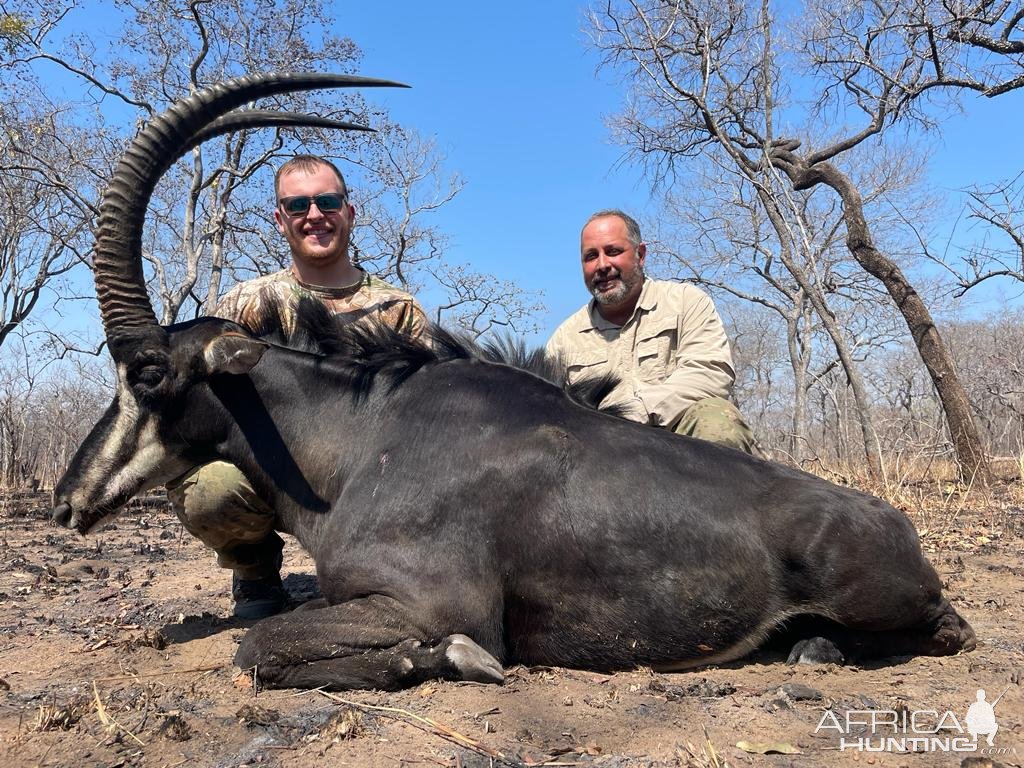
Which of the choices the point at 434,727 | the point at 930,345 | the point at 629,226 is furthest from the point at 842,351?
the point at 434,727

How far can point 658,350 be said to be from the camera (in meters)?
6.44

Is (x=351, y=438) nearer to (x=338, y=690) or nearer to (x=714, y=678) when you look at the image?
(x=338, y=690)

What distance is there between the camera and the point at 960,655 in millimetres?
4465

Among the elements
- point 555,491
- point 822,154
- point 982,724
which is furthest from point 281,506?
point 822,154

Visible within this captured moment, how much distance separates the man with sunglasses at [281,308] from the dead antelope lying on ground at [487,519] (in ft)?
1.79

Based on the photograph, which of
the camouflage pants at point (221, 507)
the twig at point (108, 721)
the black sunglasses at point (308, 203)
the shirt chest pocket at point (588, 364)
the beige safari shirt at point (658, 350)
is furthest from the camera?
the shirt chest pocket at point (588, 364)

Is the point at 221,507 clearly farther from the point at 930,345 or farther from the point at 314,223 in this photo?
the point at 930,345

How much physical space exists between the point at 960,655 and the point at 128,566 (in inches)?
273

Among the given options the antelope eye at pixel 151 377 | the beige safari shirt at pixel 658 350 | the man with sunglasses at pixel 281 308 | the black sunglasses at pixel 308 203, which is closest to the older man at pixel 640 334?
the beige safari shirt at pixel 658 350

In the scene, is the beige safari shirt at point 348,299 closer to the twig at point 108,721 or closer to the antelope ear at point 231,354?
the antelope ear at point 231,354
